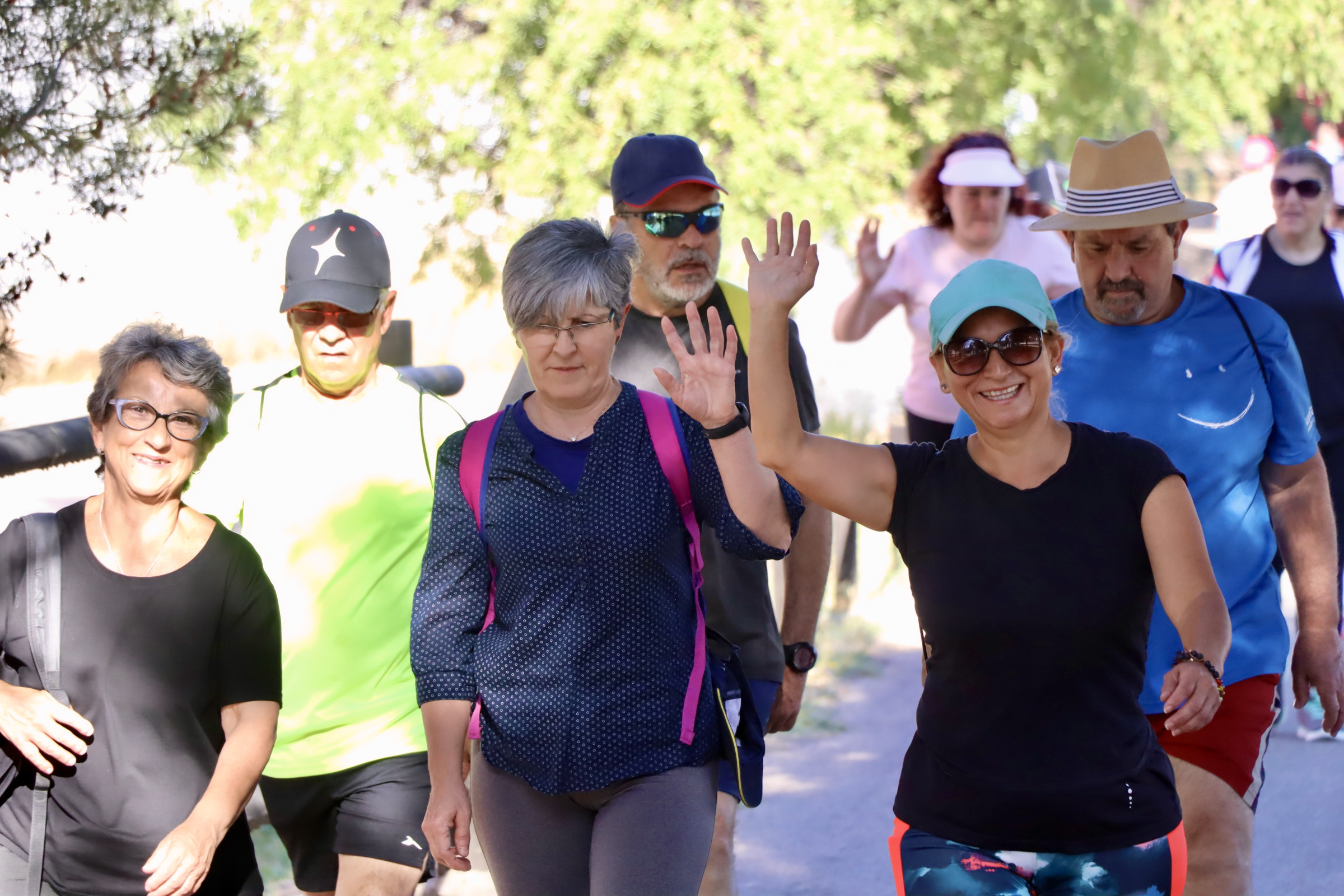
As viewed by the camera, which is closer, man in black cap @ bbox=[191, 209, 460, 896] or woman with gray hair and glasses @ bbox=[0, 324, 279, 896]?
woman with gray hair and glasses @ bbox=[0, 324, 279, 896]

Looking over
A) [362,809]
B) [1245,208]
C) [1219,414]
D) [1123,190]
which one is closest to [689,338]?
[1123,190]

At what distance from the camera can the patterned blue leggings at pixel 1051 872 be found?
2742 millimetres

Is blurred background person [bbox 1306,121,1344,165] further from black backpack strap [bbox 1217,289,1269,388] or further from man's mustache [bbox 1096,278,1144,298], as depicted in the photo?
man's mustache [bbox 1096,278,1144,298]

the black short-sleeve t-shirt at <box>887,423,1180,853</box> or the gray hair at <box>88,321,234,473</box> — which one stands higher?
the gray hair at <box>88,321,234,473</box>

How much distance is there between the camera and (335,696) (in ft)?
12.0

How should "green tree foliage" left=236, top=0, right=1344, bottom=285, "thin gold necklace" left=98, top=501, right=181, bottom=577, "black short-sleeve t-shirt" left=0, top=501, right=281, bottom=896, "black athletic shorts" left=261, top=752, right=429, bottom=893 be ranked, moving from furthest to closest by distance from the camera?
"green tree foliage" left=236, top=0, right=1344, bottom=285
"black athletic shorts" left=261, top=752, right=429, bottom=893
"thin gold necklace" left=98, top=501, right=181, bottom=577
"black short-sleeve t-shirt" left=0, top=501, right=281, bottom=896

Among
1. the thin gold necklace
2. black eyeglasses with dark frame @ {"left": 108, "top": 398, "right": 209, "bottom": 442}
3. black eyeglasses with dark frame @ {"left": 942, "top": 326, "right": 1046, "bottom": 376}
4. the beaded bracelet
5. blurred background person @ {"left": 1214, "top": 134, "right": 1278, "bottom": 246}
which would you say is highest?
blurred background person @ {"left": 1214, "top": 134, "right": 1278, "bottom": 246}

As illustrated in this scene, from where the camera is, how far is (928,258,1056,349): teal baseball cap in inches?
114

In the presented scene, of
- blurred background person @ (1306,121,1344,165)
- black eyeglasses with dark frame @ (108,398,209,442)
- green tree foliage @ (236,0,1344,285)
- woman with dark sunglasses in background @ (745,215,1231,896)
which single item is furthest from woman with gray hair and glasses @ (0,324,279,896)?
blurred background person @ (1306,121,1344,165)

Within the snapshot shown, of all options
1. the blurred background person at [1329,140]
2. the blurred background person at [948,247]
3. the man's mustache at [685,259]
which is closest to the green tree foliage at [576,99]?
A: the blurred background person at [948,247]

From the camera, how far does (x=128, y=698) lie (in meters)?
3.05

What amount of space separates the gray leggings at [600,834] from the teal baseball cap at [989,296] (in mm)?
1008

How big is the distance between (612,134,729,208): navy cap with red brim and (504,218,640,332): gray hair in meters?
0.94

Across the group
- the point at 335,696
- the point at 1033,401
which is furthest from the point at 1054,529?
the point at 335,696
